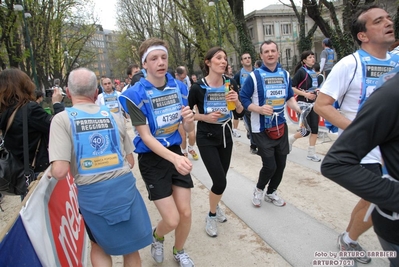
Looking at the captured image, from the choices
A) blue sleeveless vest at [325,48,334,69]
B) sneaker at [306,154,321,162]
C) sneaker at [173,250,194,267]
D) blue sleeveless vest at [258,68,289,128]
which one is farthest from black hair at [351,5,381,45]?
blue sleeveless vest at [325,48,334,69]

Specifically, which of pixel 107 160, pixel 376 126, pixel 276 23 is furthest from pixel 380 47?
pixel 276 23

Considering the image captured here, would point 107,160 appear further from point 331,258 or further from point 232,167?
point 232,167

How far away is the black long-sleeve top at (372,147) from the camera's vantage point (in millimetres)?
1174

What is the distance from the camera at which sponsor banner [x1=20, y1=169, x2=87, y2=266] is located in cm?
190

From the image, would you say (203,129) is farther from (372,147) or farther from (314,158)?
(314,158)

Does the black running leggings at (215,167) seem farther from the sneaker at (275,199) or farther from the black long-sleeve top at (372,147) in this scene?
the black long-sleeve top at (372,147)

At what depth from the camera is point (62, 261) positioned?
2176mm

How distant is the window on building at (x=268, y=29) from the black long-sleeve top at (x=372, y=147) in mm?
53434

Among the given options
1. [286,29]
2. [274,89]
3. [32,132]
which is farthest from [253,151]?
[286,29]

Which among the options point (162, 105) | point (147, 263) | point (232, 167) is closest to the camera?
point (162, 105)

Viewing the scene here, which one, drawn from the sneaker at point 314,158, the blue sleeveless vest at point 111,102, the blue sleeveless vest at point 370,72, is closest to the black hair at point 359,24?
the blue sleeveless vest at point 370,72

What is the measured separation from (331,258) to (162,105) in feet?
6.87

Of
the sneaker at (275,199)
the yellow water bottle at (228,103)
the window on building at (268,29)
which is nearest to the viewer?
the yellow water bottle at (228,103)

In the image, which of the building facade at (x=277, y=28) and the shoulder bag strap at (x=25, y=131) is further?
the building facade at (x=277, y=28)
